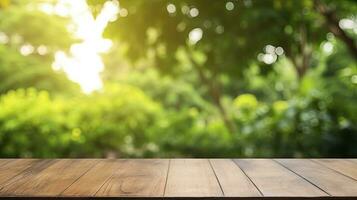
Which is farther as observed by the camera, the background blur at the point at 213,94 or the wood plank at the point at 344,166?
the background blur at the point at 213,94

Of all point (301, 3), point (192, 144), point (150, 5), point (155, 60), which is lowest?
point (192, 144)

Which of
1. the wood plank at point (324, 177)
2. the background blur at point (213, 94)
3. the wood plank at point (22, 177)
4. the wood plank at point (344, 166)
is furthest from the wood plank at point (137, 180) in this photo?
the background blur at point (213, 94)

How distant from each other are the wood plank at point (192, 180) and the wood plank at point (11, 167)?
69 cm

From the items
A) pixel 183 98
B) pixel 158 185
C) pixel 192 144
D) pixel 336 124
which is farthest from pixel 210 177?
pixel 183 98

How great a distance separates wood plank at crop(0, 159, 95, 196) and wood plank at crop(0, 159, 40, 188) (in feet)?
0.14

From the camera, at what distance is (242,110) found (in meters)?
6.94

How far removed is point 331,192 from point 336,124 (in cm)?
432

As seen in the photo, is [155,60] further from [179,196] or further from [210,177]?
[179,196]

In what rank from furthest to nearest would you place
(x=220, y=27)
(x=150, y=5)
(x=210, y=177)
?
(x=220, y=27)
(x=150, y=5)
(x=210, y=177)

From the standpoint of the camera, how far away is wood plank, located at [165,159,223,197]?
169 centimetres

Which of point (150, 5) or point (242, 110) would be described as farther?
point (242, 110)

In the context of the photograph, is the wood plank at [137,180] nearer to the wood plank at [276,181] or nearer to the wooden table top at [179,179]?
the wooden table top at [179,179]

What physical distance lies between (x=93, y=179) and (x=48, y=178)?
0.63 feet

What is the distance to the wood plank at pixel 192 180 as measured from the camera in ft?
5.55
